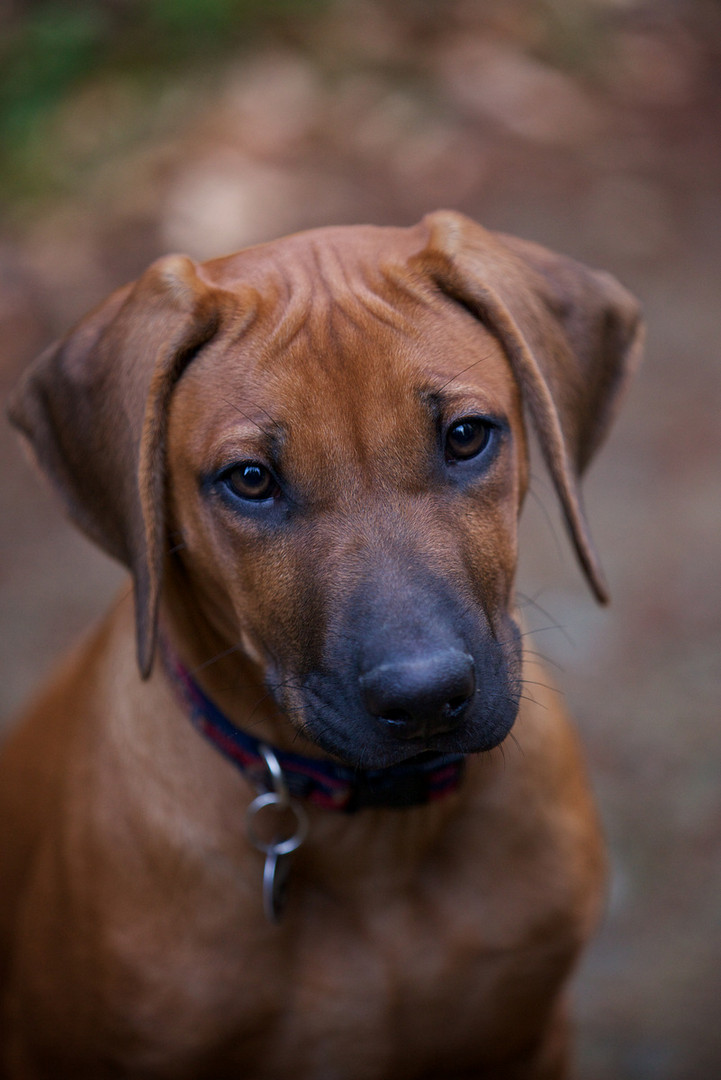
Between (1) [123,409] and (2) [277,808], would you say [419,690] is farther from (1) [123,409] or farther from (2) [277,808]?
(1) [123,409]

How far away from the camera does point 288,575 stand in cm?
245

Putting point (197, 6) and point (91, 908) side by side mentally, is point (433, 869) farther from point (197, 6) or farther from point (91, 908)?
point (197, 6)

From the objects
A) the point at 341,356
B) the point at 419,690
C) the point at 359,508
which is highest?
the point at 341,356

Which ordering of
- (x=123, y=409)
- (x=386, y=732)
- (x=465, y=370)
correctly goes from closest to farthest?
(x=386, y=732) → (x=465, y=370) → (x=123, y=409)

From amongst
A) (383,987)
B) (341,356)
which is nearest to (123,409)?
(341,356)

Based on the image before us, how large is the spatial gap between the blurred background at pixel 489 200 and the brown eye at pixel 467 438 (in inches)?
103

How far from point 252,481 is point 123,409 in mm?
393

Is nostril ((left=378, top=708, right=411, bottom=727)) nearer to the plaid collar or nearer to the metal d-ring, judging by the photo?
the plaid collar

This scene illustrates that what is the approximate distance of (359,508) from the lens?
7.86 ft

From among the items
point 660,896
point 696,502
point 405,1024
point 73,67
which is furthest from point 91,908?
point 73,67

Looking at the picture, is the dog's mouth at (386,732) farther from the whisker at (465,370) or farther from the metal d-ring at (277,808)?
the whisker at (465,370)

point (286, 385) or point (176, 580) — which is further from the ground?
point (286, 385)

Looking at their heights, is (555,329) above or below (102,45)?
above

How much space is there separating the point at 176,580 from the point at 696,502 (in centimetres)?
362
